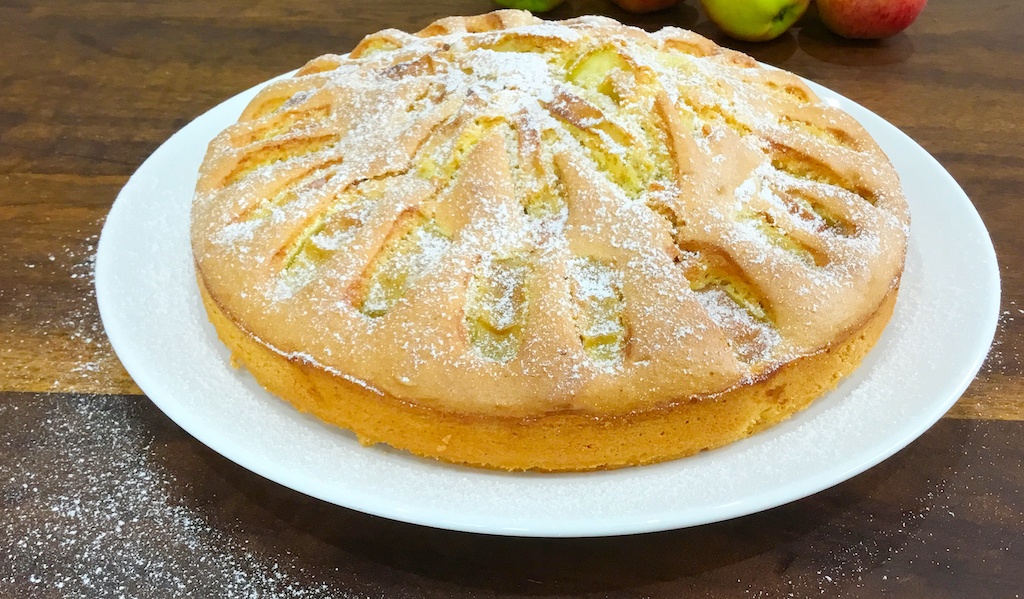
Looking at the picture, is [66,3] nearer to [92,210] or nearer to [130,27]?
[130,27]

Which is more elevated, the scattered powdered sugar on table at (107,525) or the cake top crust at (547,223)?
the cake top crust at (547,223)

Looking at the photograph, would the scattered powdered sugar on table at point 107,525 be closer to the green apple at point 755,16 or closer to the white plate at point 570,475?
the white plate at point 570,475

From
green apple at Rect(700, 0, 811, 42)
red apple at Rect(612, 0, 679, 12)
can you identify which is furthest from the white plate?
red apple at Rect(612, 0, 679, 12)

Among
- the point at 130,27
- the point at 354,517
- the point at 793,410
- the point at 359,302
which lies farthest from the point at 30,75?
the point at 793,410

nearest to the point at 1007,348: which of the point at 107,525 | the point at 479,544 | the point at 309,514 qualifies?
the point at 479,544

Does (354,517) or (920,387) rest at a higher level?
(920,387)

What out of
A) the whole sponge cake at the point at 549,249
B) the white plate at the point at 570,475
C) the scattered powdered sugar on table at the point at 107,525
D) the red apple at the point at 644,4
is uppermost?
the whole sponge cake at the point at 549,249

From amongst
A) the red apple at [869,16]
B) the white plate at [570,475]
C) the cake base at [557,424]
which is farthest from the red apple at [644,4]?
the cake base at [557,424]

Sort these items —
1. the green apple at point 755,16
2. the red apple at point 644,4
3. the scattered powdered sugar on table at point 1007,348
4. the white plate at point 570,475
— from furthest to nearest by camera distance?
the red apple at point 644,4 < the green apple at point 755,16 < the scattered powdered sugar on table at point 1007,348 < the white plate at point 570,475
